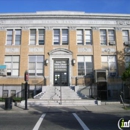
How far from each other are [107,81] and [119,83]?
2132 millimetres

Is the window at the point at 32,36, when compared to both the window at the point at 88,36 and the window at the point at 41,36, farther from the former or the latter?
the window at the point at 88,36

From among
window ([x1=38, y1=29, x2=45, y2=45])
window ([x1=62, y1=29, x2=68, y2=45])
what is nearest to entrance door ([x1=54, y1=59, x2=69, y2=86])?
window ([x1=62, y1=29, x2=68, y2=45])

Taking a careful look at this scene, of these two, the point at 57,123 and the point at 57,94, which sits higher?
the point at 57,94

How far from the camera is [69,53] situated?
78.2 ft

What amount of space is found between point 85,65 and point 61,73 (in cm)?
368

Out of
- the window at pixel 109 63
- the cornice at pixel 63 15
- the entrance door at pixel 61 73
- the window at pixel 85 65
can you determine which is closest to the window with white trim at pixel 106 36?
the cornice at pixel 63 15

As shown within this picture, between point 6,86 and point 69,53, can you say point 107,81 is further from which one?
point 6,86

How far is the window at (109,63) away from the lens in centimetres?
2402

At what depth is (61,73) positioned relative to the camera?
78.6ft

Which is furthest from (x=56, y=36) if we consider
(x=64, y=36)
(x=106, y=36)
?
(x=106, y=36)

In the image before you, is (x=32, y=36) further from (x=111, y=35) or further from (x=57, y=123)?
(x=57, y=123)

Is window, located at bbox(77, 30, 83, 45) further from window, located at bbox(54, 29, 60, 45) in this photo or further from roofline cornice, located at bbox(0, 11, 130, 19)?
window, located at bbox(54, 29, 60, 45)

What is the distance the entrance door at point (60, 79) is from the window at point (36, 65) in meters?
2.24

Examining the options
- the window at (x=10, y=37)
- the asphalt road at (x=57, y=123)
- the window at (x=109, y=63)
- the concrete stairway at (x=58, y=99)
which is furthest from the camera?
the window at (x=10, y=37)
